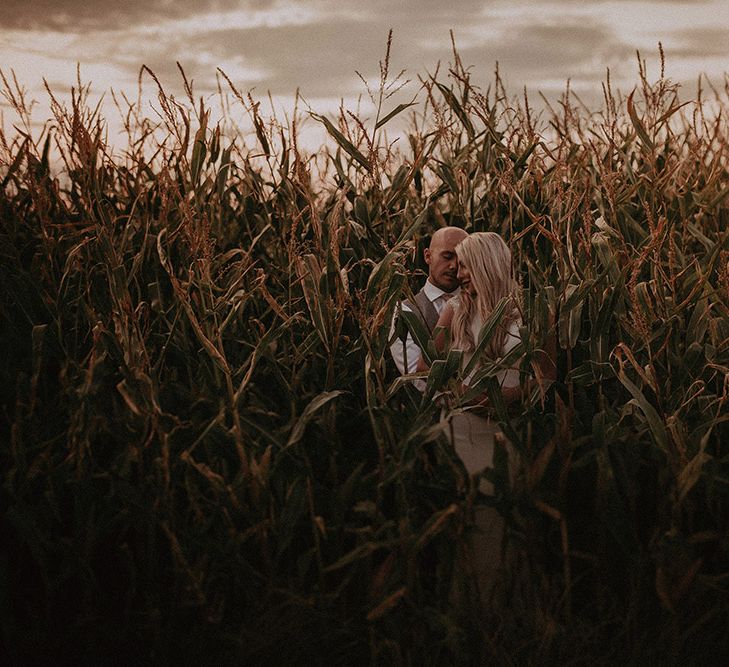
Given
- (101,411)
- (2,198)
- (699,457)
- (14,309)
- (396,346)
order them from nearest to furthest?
(699,457) < (101,411) < (396,346) < (14,309) < (2,198)

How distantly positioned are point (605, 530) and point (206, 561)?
99cm

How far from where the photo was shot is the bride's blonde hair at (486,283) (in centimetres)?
227

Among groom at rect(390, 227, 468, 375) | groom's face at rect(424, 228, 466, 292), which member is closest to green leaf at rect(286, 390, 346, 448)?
groom at rect(390, 227, 468, 375)

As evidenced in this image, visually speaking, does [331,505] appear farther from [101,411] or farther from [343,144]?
[343,144]

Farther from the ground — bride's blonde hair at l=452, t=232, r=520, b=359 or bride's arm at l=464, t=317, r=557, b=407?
bride's blonde hair at l=452, t=232, r=520, b=359

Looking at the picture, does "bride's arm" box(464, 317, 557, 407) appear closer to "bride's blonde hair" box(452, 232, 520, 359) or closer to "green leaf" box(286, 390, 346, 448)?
"bride's blonde hair" box(452, 232, 520, 359)

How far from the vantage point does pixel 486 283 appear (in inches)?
89.6

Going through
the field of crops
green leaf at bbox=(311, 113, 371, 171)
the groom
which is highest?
green leaf at bbox=(311, 113, 371, 171)

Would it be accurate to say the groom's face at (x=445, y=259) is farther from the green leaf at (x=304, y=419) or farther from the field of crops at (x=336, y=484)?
the green leaf at (x=304, y=419)

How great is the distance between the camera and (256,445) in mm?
2066

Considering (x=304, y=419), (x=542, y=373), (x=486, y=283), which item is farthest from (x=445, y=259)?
(x=304, y=419)

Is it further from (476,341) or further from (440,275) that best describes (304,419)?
(440,275)

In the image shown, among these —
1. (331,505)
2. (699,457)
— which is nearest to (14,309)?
(331,505)

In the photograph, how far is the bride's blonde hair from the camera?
2270 millimetres
